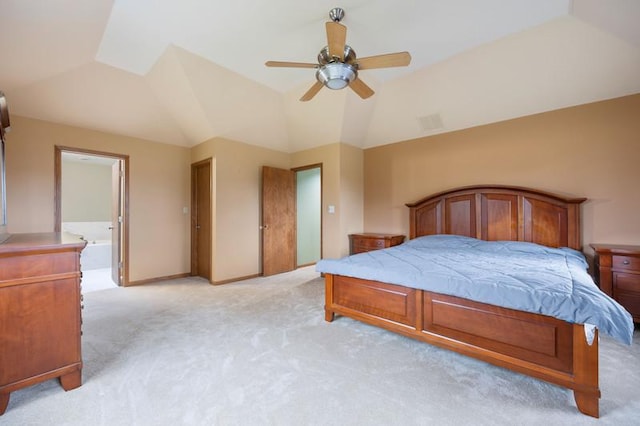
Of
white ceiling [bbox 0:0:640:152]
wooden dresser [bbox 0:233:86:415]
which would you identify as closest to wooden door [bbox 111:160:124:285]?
white ceiling [bbox 0:0:640:152]

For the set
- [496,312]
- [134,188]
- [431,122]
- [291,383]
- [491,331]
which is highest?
[431,122]

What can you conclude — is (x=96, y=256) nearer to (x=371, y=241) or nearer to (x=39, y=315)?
(x=39, y=315)

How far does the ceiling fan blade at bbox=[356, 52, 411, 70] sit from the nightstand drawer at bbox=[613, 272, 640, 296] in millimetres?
3006

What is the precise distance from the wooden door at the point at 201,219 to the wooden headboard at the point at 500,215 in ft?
11.5

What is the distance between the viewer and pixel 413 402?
1.67 meters

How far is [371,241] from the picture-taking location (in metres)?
4.66

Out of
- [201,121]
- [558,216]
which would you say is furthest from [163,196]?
[558,216]

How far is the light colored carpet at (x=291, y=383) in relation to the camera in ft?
5.10

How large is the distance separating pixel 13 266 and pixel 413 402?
2.56m

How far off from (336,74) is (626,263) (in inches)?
135

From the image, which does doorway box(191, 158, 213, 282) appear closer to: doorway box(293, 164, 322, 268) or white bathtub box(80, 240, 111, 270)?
doorway box(293, 164, 322, 268)

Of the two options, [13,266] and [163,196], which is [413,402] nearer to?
[13,266]

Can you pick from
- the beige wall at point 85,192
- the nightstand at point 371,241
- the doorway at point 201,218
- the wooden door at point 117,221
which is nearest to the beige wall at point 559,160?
the nightstand at point 371,241

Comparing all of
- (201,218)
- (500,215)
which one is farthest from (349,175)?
Result: (201,218)
